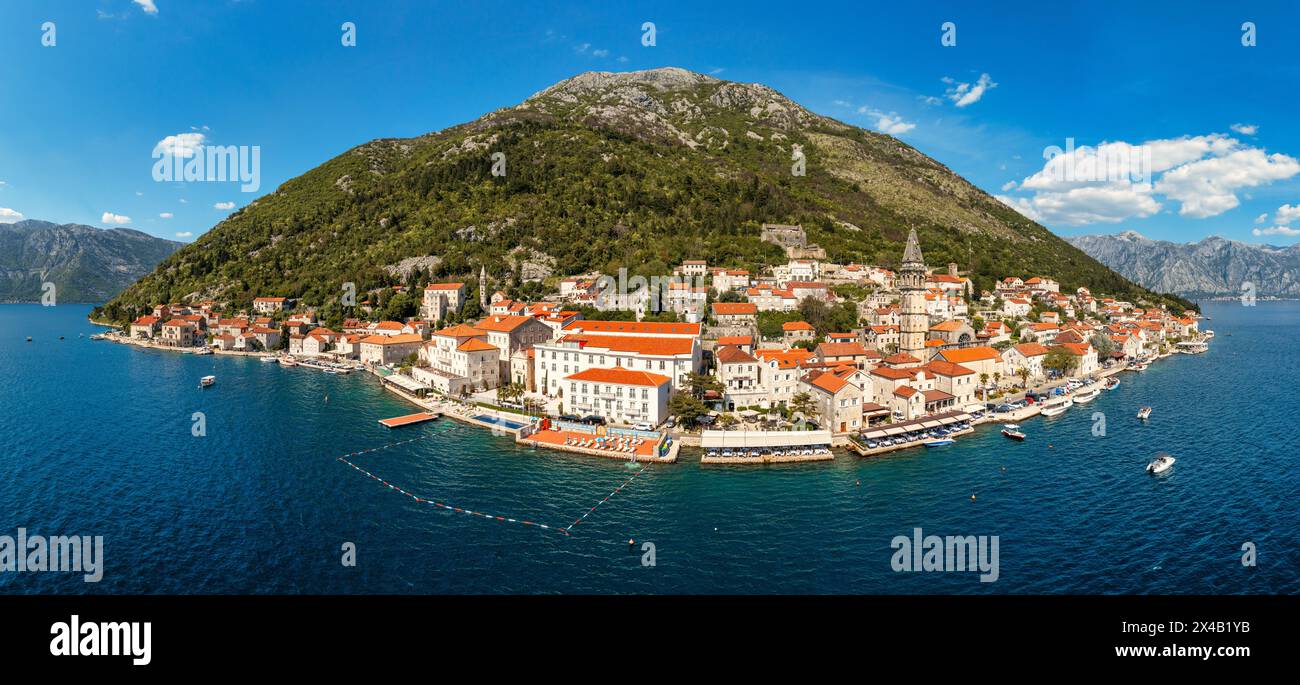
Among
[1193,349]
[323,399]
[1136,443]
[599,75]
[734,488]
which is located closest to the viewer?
[734,488]

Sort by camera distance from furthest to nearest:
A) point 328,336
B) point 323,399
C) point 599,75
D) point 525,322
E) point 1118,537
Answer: point 599,75, point 328,336, point 525,322, point 323,399, point 1118,537

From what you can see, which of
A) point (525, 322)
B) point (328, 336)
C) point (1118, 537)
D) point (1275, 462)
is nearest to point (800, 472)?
point (1118, 537)

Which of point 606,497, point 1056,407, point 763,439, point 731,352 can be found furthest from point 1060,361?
point 606,497

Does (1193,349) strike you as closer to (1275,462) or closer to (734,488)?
(1275,462)

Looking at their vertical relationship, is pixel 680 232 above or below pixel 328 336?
above

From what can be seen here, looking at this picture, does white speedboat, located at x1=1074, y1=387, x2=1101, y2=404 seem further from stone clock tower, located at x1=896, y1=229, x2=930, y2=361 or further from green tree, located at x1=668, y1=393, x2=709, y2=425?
green tree, located at x1=668, y1=393, x2=709, y2=425

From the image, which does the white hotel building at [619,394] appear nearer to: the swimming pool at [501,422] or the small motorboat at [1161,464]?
the swimming pool at [501,422]

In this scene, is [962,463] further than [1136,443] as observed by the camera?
No

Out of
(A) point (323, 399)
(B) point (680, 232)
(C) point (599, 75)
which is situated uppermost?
(C) point (599, 75)
